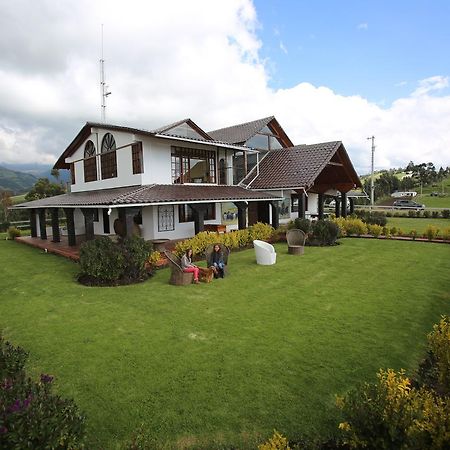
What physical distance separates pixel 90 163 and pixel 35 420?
1847cm

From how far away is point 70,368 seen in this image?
519cm

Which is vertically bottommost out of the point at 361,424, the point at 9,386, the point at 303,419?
the point at 303,419

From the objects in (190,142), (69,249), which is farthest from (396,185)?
(69,249)

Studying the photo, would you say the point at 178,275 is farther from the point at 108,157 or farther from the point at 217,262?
the point at 108,157

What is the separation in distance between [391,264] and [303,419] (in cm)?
976

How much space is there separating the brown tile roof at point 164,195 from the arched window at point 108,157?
191 cm

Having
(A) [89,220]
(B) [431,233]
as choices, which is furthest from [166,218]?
(B) [431,233]

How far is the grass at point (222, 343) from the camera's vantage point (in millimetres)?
4012

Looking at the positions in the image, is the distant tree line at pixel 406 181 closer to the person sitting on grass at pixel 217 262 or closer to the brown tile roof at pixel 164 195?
the brown tile roof at pixel 164 195

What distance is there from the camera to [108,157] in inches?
699

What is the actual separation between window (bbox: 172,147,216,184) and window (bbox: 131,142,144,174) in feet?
5.97

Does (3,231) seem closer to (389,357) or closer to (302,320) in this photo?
(302,320)

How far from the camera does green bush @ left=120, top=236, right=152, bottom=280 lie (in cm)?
1029

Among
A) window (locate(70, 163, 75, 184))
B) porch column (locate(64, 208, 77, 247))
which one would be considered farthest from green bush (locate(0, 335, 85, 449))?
→ window (locate(70, 163, 75, 184))
